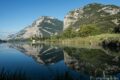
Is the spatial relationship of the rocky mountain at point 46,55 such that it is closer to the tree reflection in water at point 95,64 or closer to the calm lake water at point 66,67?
the calm lake water at point 66,67

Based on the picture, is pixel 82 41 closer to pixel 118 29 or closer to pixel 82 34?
pixel 118 29

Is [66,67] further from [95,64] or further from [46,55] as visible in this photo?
[46,55]

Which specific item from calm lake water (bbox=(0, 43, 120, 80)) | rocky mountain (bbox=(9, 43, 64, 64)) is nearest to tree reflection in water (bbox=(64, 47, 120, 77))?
calm lake water (bbox=(0, 43, 120, 80))

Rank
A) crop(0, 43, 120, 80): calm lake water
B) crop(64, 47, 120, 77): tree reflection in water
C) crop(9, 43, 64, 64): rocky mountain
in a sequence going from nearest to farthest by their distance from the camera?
crop(0, 43, 120, 80): calm lake water, crop(64, 47, 120, 77): tree reflection in water, crop(9, 43, 64, 64): rocky mountain

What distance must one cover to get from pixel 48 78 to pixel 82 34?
151 m

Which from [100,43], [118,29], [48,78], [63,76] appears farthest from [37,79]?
[118,29]

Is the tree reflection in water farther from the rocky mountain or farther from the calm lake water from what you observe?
the rocky mountain

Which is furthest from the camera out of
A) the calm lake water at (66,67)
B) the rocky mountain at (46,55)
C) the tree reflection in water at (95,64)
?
the rocky mountain at (46,55)

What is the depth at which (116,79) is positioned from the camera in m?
23.5

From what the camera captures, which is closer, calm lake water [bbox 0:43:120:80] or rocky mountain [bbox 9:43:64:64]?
calm lake water [bbox 0:43:120:80]

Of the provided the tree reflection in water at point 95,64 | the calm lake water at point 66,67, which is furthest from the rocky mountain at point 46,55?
the tree reflection in water at point 95,64

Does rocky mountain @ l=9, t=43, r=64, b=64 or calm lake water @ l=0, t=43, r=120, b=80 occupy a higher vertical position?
calm lake water @ l=0, t=43, r=120, b=80

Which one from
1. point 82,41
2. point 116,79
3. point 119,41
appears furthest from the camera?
point 82,41

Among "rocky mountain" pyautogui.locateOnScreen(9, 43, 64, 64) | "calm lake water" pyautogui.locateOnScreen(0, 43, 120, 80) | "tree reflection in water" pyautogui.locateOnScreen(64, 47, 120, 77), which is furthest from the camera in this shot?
"rocky mountain" pyautogui.locateOnScreen(9, 43, 64, 64)
